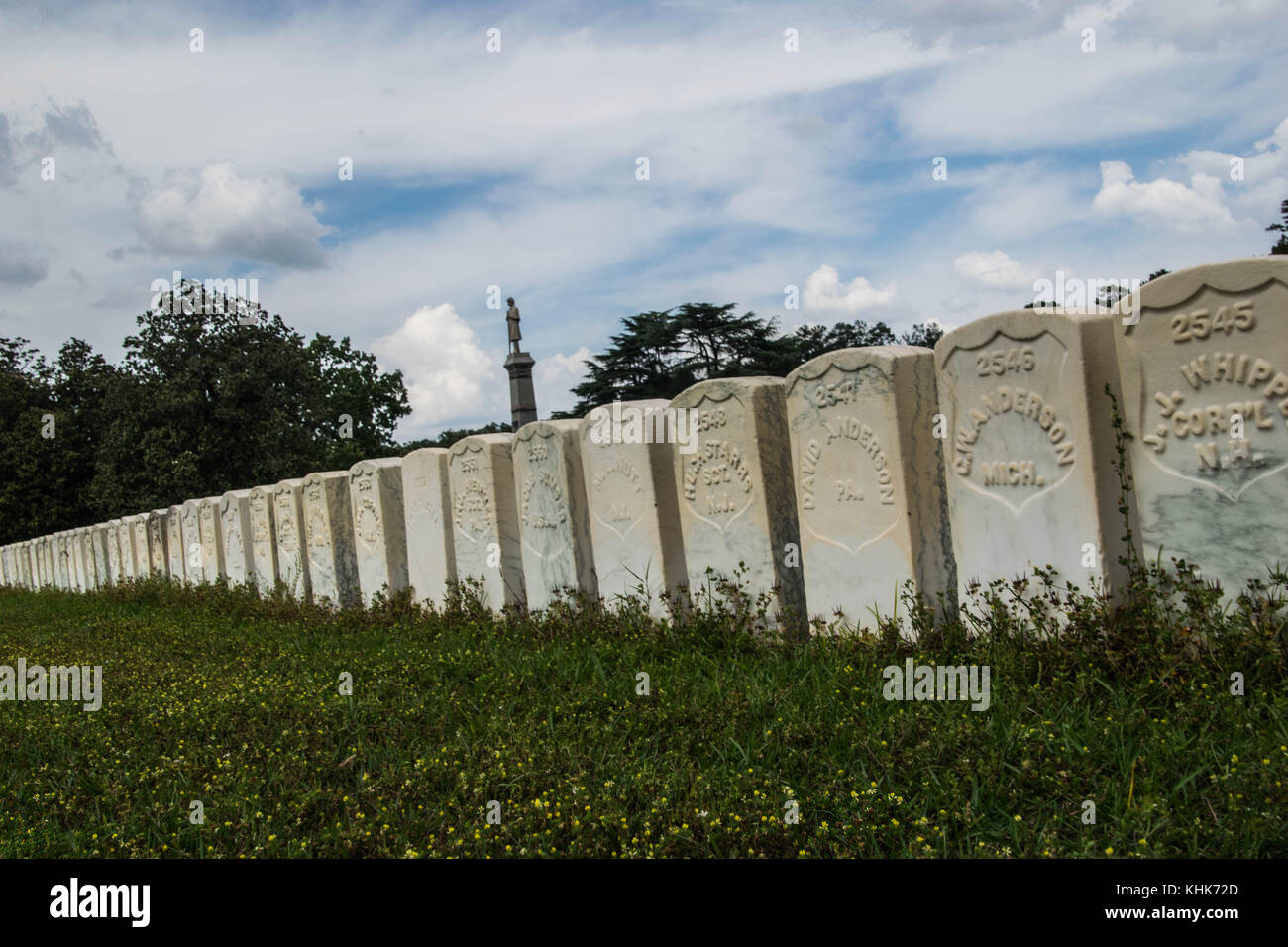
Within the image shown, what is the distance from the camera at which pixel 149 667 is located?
20.9ft

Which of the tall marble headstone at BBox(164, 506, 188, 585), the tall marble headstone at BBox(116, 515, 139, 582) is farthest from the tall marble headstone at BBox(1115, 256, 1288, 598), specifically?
the tall marble headstone at BBox(116, 515, 139, 582)

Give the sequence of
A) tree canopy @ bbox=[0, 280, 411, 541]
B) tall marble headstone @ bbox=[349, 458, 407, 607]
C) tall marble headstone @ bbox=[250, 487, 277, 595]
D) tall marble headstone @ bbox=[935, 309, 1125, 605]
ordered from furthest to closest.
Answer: tree canopy @ bbox=[0, 280, 411, 541] → tall marble headstone @ bbox=[250, 487, 277, 595] → tall marble headstone @ bbox=[349, 458, 407, 607] → tall marble headstone @ bbox=[935, 309, 1125, 605]

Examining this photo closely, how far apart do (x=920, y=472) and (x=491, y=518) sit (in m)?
3.56

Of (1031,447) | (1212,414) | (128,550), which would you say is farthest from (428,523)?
(128,550)

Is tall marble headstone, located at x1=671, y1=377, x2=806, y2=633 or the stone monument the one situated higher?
the stone monument

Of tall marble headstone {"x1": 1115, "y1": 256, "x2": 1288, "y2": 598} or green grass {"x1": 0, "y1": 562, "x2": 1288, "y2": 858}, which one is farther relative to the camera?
tall marble headstone {"x1": 1115, "y1": 256, "x2": 1288, "y2": 598}

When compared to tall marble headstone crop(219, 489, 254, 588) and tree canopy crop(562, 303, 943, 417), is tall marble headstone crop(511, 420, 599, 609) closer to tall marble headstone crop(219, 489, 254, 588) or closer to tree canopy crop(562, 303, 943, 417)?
tall marble headstone crop(219, 489, 254, 588)

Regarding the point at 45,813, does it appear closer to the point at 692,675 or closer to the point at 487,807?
the point at 487,807

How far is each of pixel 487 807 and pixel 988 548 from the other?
2.48 meters

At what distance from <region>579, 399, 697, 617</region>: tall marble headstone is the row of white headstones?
0.01 metres

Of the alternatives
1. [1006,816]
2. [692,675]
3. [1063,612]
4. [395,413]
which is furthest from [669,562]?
[395,413]

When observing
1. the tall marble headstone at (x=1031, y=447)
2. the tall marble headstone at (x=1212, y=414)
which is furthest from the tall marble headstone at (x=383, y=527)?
the tall marble headstone at (x=1212, y=414)

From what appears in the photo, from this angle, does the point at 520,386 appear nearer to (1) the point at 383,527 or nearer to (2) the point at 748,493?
(1) the point at 383,527

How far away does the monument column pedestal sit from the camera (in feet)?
70.2
